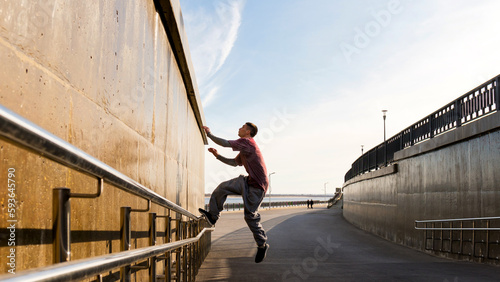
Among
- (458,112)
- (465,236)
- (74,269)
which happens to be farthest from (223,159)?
(458,112)

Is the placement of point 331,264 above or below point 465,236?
below

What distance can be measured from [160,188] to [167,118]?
3.74 feet

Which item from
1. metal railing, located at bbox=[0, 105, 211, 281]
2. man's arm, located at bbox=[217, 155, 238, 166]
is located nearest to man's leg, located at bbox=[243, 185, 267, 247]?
man's arm, located at bbox=[217, 155, 238, 166]

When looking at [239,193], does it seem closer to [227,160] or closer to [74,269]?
[227,160]

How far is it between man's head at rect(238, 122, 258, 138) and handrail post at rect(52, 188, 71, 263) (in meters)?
4.49

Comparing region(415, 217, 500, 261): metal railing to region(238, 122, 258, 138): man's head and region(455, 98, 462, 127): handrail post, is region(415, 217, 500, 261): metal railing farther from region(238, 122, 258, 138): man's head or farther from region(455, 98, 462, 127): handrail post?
region(238, 122, 258, 138): man's head

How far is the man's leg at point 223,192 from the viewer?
21.1ft

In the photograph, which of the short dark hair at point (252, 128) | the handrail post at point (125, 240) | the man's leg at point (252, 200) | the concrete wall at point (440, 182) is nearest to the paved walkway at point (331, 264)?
the concrete wall at point (440, 182)

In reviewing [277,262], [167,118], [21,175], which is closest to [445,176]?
[277,262]

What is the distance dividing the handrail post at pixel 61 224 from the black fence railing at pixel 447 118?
11.0m

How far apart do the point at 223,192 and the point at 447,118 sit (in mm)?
9871

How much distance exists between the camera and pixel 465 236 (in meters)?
11.9

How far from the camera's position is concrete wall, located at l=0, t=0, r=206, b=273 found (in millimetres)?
2275

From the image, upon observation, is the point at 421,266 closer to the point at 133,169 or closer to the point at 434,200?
the point at 434,200
